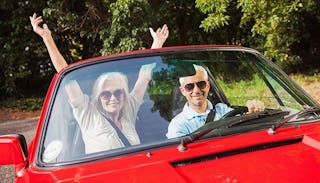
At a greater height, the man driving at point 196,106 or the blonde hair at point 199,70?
the blonde hair at point 199,70

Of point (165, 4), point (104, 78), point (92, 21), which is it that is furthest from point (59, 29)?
point (104, 78)

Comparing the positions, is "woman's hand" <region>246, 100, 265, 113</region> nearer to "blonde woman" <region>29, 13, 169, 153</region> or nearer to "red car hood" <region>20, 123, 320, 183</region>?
"red car hood" <region>20, 123, 320, 183</region>

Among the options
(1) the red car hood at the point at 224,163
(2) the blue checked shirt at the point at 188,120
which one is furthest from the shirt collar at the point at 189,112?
(1) the red car hood at the point at 224,163

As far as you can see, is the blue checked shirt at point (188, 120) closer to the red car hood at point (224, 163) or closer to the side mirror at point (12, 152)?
→ the red car hood at point (224, 163)

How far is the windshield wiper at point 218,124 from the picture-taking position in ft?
7.92

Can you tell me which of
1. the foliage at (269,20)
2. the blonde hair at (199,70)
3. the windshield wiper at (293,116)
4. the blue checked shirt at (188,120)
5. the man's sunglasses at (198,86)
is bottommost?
the windshield wiper at (293,116)

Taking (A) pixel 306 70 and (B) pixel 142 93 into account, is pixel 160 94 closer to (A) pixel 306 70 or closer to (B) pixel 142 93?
(B) pixel 142 93

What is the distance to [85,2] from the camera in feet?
49.1

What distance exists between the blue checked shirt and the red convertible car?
0.04 metres

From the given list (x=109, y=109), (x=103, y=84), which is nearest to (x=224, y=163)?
(x=109, y=109)

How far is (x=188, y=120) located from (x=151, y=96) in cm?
28

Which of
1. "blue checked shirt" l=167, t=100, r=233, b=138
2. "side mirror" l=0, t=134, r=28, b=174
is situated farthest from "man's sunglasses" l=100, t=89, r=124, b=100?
"side mirror" l=0, t=134, r=28, b=174

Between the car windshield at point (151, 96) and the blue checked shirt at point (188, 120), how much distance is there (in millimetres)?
37

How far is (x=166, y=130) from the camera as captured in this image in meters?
2.66
